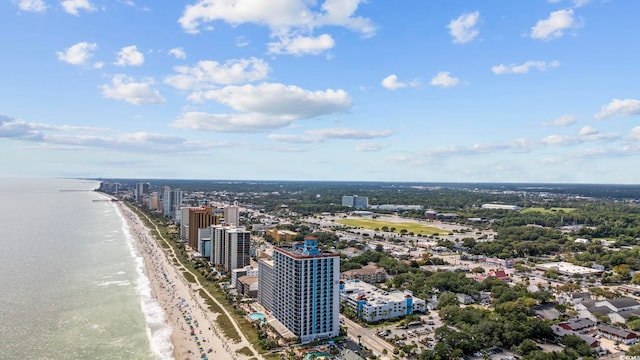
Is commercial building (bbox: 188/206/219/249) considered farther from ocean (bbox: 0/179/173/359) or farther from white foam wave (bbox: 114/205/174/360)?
white foam wave (bbox: 114/205/174/360)

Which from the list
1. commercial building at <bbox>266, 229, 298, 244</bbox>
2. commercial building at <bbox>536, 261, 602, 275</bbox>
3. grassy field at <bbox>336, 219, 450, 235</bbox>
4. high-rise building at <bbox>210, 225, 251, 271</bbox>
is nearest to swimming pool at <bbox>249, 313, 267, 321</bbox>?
high-rise building at <bbox>210, 225, 251, 271</bbox>

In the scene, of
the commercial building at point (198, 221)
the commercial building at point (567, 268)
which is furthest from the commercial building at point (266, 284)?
the commercial building at point (567, 268)

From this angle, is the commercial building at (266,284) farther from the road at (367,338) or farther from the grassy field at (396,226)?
the grassy field at (396,226)

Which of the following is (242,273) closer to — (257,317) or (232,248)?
(232,248)

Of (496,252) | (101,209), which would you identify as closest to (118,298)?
(496,252)

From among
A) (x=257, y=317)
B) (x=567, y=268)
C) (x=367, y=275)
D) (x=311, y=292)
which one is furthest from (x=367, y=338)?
(x=567, y=268)

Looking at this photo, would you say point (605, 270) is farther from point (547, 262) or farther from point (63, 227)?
point (63, 227)
